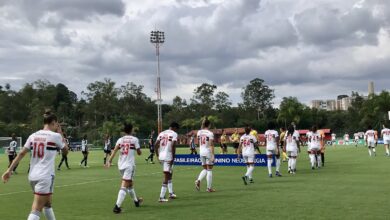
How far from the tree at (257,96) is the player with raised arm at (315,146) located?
339ft

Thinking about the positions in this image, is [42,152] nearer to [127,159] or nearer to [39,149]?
[39,149]

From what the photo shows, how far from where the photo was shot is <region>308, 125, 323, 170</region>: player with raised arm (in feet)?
78.4

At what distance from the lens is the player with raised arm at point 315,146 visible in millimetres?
23906

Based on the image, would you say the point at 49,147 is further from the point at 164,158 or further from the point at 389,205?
the point at 389,205

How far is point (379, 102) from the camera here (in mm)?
92500

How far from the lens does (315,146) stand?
78.5ft

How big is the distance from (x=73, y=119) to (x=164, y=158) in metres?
123

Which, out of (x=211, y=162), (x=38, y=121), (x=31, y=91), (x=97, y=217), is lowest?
(x=97, y=217)

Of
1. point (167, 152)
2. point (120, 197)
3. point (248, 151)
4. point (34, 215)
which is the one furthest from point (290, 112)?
point (34, 215)

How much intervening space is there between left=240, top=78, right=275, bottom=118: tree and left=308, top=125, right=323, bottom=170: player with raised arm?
103399 millimetres

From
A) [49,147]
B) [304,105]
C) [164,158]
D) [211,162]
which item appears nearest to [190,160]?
[211,162]

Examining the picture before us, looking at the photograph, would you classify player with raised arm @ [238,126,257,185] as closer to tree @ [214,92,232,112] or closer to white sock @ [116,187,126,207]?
white sock @ [116,187,126,207]

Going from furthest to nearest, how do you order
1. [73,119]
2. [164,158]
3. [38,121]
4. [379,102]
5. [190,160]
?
[73,119]
[38,121]
[379,102]
[190,160]
[164,158]

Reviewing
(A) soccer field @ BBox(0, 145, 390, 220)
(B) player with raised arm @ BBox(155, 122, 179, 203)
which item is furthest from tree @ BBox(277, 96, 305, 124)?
(B) player with raised arm @ BBox(155, 122, 179, 203)
